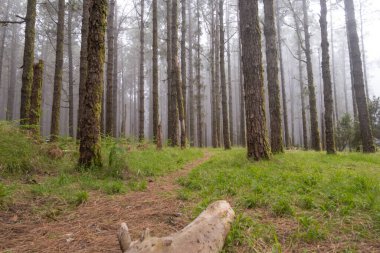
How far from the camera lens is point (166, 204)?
3.60m

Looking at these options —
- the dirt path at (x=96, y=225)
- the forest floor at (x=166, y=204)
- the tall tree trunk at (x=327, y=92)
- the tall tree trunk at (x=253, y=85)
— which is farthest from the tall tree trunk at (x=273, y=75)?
the dirt path at (x=96, y=225)

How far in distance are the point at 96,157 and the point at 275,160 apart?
4436 mm

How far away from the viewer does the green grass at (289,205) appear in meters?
2.42

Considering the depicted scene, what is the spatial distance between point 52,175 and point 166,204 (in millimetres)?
2955

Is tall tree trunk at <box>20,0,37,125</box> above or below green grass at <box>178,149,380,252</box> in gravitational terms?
above

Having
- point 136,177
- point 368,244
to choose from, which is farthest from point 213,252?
point 136,177

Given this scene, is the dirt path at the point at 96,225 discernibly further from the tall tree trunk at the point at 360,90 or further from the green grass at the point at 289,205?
the tall tree trunk at the point at 360,90

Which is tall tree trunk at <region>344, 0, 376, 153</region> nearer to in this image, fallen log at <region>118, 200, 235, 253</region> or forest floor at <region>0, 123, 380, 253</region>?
forest floor at <region>0, 123, 380, 253</region>

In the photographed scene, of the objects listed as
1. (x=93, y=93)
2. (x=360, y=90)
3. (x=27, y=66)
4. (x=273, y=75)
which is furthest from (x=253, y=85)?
(x=27, y=66)

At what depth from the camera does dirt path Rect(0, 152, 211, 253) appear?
238 centimetres

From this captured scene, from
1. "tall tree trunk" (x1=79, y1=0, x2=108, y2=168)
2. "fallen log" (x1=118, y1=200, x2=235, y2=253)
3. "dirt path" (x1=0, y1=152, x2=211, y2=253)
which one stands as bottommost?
A: "dirt path" (x1=0, y1=152, x2=211, y2=253)

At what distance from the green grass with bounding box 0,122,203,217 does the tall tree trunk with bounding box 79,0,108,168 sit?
35 centimetres

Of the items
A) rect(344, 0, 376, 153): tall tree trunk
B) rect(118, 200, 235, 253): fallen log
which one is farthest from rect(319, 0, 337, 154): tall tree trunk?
rect(118, 200, 235, 253): fallen log

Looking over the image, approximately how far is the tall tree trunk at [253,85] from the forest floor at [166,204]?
872 millimetres
